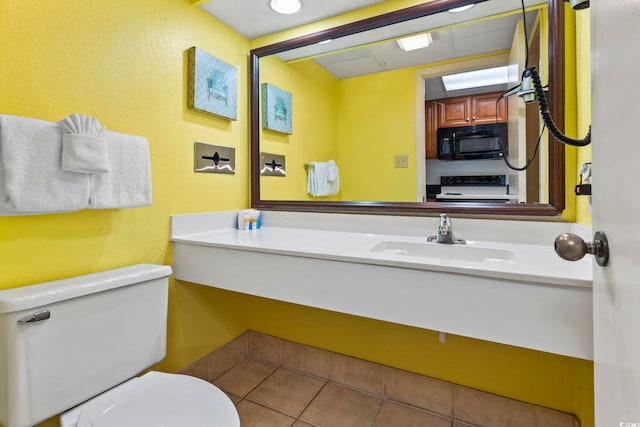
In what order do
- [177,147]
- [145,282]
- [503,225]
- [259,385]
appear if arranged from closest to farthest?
[145,282] → [503,225] → [177,147] → [259,385]

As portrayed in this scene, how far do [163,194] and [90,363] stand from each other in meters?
0.68

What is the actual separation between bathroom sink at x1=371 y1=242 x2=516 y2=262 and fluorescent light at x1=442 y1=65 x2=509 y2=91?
68cm

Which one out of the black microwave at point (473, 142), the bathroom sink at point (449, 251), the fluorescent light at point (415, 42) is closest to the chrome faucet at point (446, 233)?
the bathroom sink at point (449, 251)

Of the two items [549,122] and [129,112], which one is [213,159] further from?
[549,122]

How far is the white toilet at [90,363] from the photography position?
786mm

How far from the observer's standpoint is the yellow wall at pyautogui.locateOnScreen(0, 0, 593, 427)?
94cm

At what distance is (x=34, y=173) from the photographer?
2.83 ft

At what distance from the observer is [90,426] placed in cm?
77

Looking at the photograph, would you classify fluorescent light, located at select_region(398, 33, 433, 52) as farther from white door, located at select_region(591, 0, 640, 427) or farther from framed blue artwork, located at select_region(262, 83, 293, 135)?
white door, located at select_region(591, 0, 640, 427)

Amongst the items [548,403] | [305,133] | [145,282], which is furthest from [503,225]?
[145,282]

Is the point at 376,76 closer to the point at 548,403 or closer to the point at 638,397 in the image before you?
the point at 638,397

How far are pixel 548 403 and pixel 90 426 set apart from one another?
1540 mm

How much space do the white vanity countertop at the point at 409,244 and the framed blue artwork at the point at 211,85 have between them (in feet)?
1.89

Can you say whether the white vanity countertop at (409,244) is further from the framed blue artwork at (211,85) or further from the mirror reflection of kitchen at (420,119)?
the framed blue artwork at (211,85)
